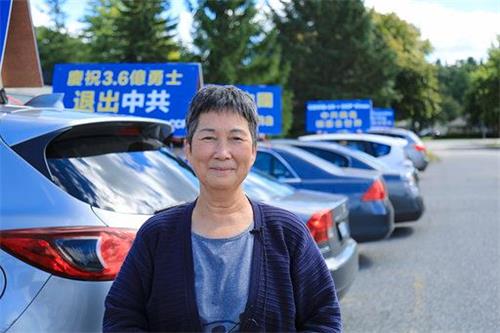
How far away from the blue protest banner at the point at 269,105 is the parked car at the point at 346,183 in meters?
2.30

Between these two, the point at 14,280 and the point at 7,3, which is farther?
the point at 7,3

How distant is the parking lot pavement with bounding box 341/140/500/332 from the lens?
505 centimetres

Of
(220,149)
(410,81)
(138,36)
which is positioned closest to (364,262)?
(220,149)

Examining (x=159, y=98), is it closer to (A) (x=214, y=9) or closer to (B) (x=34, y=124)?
(B) (x=34, y=124)

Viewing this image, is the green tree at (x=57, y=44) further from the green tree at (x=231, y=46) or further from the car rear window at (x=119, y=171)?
the car rear window at (x=119, y=171)

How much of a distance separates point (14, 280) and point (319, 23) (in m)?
42.5

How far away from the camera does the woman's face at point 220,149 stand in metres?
1.89

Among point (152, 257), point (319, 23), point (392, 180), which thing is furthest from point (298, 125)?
point (152, 257)

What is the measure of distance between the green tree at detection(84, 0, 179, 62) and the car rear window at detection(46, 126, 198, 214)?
3439 centimetres

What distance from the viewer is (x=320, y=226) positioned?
4391 mm

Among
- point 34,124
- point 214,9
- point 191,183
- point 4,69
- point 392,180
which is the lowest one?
point 392,180

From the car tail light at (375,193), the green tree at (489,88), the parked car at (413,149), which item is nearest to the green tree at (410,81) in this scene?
the green tree at (489,88)

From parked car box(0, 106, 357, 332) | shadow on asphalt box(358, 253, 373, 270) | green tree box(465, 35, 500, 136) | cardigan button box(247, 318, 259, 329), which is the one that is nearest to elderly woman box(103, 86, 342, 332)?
cardigan button box(247, 318, 259, 329)

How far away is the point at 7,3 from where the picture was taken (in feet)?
11.3
